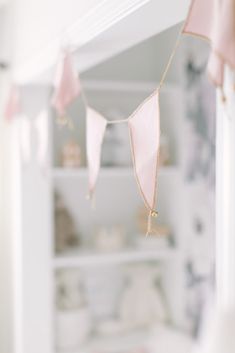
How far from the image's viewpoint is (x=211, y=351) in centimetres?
73

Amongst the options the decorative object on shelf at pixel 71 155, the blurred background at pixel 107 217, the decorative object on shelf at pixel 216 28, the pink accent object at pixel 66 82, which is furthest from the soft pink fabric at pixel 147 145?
the decorative object on shelf at pixel 71 155

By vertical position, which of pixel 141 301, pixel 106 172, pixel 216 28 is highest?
pixel 216 28

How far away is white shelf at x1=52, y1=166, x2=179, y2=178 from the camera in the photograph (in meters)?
2.32

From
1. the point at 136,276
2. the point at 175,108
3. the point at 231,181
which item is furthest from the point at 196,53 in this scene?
the point at 231,181

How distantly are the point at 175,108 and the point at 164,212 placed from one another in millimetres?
597

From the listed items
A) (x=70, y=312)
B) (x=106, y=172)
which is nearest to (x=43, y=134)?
(x=106, y=172)

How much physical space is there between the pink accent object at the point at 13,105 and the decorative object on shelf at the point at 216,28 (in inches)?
56.8

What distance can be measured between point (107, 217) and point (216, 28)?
6.47 ft

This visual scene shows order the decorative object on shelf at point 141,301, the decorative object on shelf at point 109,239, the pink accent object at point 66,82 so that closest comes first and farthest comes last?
the pink accent object at point 66,82
the decorative object on shelf at point 109,239
the decorative object on shelf at point 141,301

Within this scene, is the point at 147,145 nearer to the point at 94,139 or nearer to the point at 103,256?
the point at 94,139

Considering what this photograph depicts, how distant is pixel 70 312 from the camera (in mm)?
2438

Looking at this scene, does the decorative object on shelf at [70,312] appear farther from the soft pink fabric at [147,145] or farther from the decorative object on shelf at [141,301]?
the soft pink fabric at [147,145]

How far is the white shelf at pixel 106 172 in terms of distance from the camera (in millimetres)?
2322

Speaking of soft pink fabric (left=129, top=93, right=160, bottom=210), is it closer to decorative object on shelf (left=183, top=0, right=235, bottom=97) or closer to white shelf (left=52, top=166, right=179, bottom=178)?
decorative object on shelf (left=183, top=0, right=235, bottom=97)
